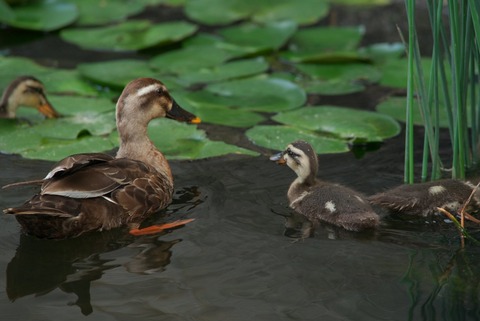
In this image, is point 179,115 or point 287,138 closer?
point 179,115

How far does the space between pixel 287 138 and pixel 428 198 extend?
1.54 m

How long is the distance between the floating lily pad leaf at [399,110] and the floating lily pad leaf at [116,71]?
2.04 meters

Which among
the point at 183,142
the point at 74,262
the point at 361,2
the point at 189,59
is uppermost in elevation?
the point at 361,2

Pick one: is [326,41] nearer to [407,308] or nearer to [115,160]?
[115,160]

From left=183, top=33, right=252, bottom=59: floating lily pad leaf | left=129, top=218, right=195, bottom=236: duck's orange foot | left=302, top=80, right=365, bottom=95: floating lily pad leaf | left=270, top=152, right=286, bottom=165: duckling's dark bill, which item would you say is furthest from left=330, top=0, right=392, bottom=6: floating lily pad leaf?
left=129, top=218, right=195, bottom=236: duck's orange foot

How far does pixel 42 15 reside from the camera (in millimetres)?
10000

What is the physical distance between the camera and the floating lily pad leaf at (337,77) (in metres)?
8.36

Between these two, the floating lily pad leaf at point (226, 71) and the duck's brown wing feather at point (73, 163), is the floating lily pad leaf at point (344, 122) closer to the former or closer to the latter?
the floating lily pad leaf at point (226, 71)

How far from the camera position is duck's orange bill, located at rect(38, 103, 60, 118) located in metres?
7.68

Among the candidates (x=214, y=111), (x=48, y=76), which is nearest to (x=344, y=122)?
(x=214, y=111)

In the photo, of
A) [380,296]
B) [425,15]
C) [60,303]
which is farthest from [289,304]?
[425,15]

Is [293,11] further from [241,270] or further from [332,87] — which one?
[241,270]

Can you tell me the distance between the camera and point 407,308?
5008 mm

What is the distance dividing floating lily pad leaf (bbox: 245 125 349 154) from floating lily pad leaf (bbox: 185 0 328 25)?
285 cm
